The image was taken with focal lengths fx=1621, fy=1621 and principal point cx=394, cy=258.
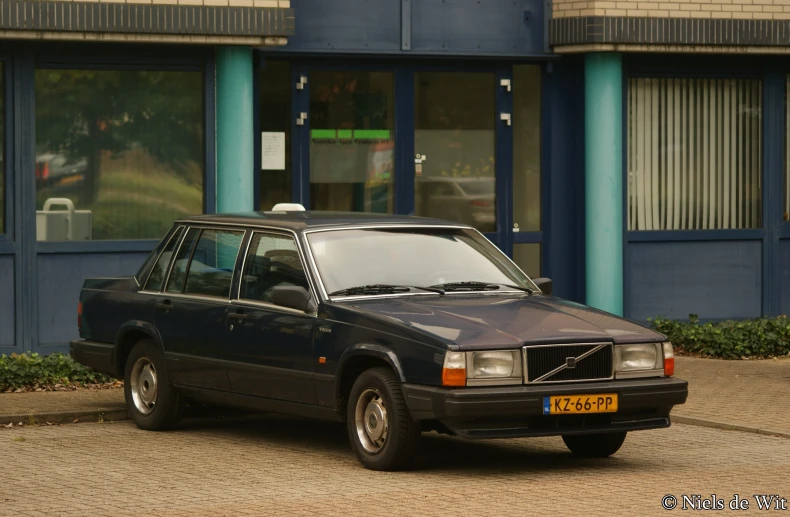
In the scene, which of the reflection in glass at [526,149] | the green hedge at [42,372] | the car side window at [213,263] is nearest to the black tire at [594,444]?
the car side window at [213,263]

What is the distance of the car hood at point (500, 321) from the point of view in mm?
9320

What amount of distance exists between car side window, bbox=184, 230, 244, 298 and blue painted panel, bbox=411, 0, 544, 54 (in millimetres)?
5935

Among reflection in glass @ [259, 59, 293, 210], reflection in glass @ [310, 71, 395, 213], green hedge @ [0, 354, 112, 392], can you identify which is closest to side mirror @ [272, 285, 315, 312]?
green hedge @ [0, 354, 112, 392]

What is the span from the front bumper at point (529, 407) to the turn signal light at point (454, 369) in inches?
1.9

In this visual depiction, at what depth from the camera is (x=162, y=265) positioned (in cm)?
1186

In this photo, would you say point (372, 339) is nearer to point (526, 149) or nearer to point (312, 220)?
point (312, 220)

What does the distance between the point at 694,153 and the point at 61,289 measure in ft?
23.7

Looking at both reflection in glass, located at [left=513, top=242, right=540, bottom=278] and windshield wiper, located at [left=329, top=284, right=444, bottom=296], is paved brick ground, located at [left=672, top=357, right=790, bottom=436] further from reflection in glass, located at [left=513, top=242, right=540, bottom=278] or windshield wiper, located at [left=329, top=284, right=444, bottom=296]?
windshield wiper, located at [left=329, top=284, right=444, bottom=296]

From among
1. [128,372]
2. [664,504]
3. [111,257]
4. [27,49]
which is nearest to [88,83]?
[27,49]

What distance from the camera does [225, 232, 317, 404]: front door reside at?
33.5ft

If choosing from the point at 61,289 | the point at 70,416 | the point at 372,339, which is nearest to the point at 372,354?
the point at 372,339

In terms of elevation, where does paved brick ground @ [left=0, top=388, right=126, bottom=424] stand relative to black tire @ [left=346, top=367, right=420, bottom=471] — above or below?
below

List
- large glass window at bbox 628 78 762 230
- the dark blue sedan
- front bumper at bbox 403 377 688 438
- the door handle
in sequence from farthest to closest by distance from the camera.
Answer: large glass window at bbox 628 78 762 230
the door handle
the dark blue sedan
front bumper at bbox 403 377 688 438

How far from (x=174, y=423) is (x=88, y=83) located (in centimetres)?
525
